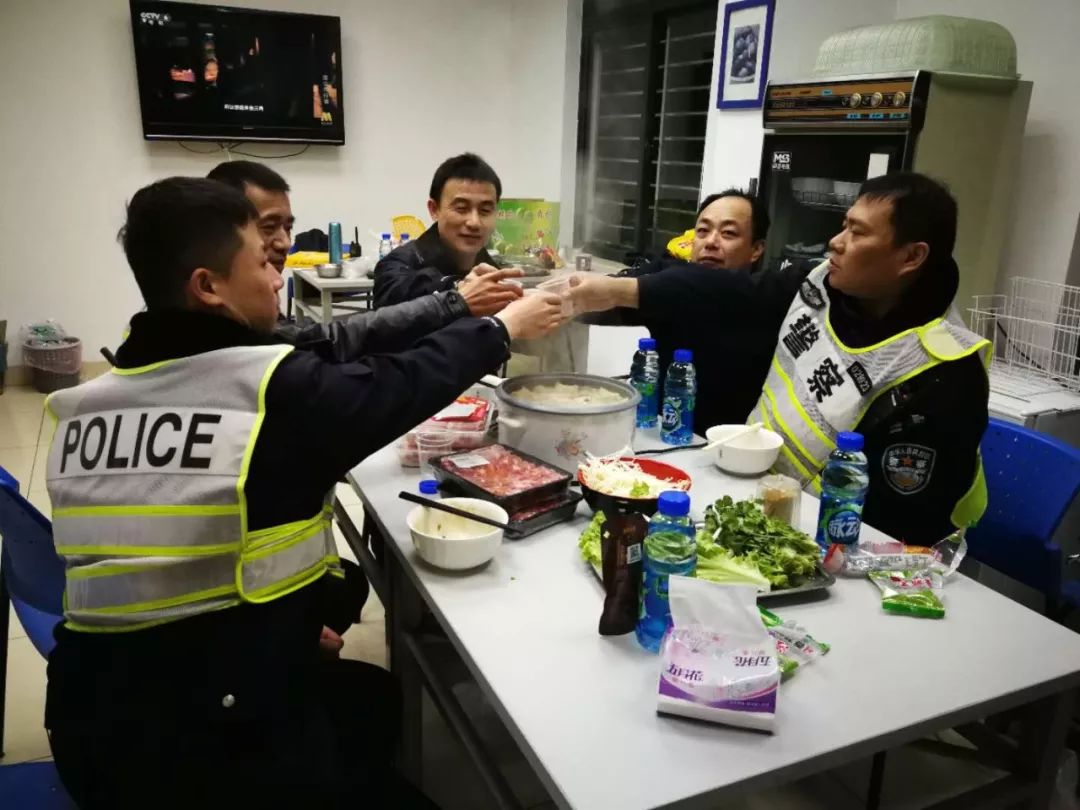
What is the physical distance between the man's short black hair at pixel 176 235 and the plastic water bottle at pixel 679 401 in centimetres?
106

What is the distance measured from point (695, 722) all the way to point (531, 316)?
32.8 inches

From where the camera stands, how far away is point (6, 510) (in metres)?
1.38

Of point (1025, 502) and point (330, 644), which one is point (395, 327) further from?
point (1025, 502)

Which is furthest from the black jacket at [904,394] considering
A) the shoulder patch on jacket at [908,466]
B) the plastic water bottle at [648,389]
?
the plastic water bottle at [648,389]

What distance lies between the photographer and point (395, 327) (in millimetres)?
1926

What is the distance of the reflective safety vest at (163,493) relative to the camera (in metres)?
1.08

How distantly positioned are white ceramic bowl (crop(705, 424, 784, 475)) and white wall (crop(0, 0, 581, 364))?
12.8ft

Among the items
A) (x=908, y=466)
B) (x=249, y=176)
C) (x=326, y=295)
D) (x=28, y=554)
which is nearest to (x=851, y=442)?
(x=908, y=466)

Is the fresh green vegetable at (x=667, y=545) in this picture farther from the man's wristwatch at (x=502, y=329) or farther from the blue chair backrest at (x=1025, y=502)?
the blue chair backrest at (x=1025, y=502)

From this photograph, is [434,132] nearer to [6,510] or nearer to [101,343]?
[101,343]

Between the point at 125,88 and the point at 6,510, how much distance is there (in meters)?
4.17

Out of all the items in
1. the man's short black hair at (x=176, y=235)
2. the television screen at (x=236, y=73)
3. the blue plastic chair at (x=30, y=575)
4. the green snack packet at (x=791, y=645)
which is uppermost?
the television screen at (x=236, y=73)

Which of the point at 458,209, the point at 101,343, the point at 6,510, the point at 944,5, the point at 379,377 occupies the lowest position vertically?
Answer: the point at 101,343

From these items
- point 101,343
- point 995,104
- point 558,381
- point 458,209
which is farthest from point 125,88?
point 995,104
